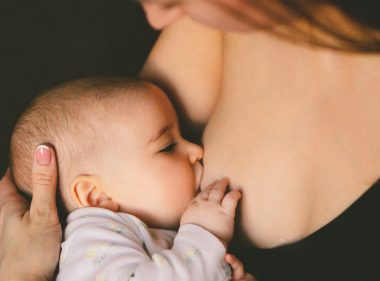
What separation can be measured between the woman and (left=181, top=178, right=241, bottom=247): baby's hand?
0.04m

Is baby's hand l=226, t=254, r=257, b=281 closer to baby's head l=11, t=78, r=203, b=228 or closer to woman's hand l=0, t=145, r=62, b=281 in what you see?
baby's head l=11, t=78, r=203, b=228

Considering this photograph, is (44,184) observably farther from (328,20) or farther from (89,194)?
(328,20)

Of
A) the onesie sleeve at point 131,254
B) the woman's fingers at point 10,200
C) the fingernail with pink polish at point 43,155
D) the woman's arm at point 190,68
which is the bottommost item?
the woman's fingers at point 10,200

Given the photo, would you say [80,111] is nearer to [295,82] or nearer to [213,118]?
[213,118]

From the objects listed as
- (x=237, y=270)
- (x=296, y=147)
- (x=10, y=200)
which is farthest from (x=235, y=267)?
(x=10, y=200)

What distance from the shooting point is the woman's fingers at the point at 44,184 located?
37.8 inches

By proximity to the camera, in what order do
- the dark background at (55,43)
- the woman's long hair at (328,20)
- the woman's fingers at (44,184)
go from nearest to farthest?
the woman's long hair at (328,20), the woman's fingers at (44,184), the dark background at (55,43)

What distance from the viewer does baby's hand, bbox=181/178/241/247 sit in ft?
3.04

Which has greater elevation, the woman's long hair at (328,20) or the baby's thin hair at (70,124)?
the woman's long hair at (328,20)

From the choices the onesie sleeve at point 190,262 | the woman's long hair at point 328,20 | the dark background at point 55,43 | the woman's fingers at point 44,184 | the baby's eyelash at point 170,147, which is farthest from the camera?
the dark background at point 55,43

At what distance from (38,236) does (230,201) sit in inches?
15.4

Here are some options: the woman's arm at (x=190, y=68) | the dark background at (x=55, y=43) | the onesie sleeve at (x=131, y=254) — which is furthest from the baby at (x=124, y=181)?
the dark background at (x=55, y=43)

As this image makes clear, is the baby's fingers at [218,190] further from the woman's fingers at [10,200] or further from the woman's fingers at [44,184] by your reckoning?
the woman's fingers at [10,200]

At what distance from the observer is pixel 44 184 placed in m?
0.96
